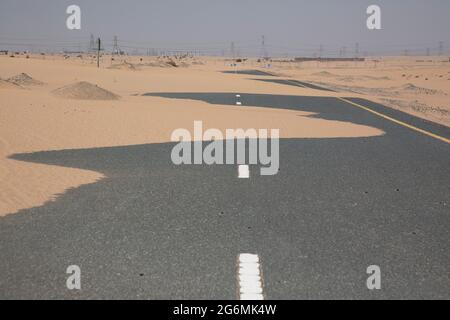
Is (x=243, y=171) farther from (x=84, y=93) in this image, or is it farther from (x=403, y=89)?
(x=403, y=89)

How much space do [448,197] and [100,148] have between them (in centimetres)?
698

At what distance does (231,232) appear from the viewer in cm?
568

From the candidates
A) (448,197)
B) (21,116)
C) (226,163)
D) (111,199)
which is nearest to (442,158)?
(448,197)

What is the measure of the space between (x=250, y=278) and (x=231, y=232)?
1319 mm

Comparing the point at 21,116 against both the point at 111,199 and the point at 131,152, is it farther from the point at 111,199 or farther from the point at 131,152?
the point at 111,199

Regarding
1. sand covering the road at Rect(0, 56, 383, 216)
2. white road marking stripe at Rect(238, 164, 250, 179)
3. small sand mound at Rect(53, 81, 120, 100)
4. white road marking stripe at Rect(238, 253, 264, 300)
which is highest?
small sand mound at Rect(53, 81, 120, 100)

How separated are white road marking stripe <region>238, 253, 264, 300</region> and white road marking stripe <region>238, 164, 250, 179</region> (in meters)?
3.80

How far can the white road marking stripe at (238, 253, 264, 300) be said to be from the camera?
4.09 m

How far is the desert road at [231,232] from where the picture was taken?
14.1 ft

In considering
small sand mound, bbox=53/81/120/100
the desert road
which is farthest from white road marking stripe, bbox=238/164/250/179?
small sand mound, bbox=53/81/120/100

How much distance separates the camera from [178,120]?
54.7 feet

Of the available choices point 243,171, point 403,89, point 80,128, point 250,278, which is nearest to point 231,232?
point 250,278

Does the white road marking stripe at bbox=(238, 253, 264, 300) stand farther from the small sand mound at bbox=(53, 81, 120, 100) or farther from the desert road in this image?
the small sand mound at bbox=(53, 81, 120, 100)

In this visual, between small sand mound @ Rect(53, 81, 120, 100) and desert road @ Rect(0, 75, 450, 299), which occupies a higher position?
small sand mound @ Rect(53, 81, 120, 100)
